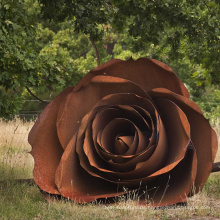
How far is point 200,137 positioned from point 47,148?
80 centimetres

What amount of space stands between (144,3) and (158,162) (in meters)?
5.21

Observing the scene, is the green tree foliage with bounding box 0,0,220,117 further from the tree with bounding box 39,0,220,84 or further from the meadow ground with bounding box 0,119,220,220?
the meadow ground with bounding box 0,119,220,220

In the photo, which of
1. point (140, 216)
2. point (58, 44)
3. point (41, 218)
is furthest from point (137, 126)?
point (58, 44)

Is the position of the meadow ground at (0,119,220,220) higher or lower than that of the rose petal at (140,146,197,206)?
lower

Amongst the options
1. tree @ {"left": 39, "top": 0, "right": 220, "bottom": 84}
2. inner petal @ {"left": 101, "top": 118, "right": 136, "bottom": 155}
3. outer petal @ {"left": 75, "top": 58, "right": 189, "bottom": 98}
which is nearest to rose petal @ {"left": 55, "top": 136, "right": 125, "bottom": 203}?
inner petal @ {"left": 101, "top": 118, "right": 136, "bottom": 155}

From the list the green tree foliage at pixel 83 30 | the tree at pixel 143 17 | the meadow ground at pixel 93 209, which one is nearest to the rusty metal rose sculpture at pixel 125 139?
the meadow ground at pixel 93 209

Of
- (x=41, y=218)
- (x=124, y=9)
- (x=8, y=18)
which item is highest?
(x=124, y=9)

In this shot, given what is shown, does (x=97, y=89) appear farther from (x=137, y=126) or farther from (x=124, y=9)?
(x=124, y=9)

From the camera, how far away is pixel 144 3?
705 centimetres

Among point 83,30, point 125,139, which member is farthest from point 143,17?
point 125,139

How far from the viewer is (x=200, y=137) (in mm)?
2277

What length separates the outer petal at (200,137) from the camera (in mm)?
2250

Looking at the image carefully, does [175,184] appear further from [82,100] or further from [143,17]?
[143,17]

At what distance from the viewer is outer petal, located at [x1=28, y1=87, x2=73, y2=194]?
7.85ft
